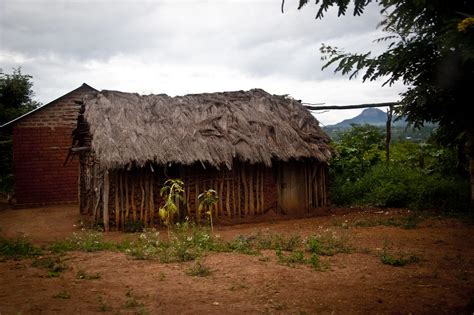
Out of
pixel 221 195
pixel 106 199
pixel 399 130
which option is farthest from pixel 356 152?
pixel 399 130

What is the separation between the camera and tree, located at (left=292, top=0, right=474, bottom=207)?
12.3 ft

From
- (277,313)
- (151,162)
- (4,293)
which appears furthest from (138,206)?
(277,313)

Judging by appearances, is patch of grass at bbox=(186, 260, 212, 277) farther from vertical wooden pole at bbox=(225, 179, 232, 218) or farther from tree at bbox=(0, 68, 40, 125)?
tree at bbox=(0, 68, 40, 125)

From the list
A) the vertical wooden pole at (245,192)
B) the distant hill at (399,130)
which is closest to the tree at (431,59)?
the distant hill at (399,130)

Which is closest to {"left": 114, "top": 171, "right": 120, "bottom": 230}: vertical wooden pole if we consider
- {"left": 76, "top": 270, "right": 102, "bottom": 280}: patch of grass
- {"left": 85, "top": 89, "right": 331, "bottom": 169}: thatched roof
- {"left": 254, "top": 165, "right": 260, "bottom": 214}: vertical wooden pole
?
{"left": 85, "top": 89, "right": 331, "bottom": 169}: thatched roof

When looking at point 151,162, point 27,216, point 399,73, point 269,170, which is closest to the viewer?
point 399,73

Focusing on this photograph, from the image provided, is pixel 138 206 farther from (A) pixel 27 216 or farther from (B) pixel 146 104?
(A) pixel 27 216

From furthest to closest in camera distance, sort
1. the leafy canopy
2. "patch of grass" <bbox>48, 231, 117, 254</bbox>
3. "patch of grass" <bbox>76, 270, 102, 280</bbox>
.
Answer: "patch of grass" <bbox>48, 231, 117, 254</bbox> < "patch of grass" <bbox>76, 270, 102, 280</bbox> < the leafy canopy

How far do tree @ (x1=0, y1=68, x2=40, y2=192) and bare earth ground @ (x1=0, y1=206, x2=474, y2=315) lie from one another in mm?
13811

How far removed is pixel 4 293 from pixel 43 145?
1174 centimetres

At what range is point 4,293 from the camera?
473 centimetres

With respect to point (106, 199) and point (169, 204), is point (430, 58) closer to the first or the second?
point (169, 204)

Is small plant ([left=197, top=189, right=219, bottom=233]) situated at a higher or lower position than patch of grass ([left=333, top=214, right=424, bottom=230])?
higher

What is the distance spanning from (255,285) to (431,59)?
383 cm
